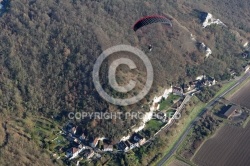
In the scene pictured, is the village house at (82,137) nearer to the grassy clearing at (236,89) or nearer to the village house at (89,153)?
the village house at (89,153)

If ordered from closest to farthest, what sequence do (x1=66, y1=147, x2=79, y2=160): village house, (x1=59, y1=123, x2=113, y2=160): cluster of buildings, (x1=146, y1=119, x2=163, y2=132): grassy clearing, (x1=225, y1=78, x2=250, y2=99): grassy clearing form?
(x1=66, y1=147, x2=79, y2=160): village house
(x1=59, y1=123, x2=113, y2=160): cluster of buildings
(x1=146, y1=119, x2=163, y2=132): grassy clearing
(x1=225, y1=78, x2=250, y2=99): grassy clearing

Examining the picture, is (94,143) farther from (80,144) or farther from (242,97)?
(242,97)

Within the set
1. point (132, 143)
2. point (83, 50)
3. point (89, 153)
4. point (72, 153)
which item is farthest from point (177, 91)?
point (72, 153)

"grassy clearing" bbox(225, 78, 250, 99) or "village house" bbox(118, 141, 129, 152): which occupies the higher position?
"grassy clearing" bbox(225, 78, 250, 99)

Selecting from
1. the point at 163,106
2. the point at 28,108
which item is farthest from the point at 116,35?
the point at 28,108

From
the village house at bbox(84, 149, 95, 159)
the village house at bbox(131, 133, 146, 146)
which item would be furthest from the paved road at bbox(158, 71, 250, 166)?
the village house at bbox(84, 149, 95, 159)

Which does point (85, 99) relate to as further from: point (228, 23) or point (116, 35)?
point (228, 23)

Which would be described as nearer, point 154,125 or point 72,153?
point 72,153

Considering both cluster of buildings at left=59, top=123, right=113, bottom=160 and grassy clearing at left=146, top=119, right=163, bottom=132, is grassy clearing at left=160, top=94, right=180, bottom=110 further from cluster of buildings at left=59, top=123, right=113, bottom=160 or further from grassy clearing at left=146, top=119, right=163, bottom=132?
cluster of buildings at left=59, top=123, right=113, bottom=160

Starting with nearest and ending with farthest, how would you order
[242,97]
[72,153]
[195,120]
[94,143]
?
[72,153] < [94,143] < [195,120] < [242,97]
